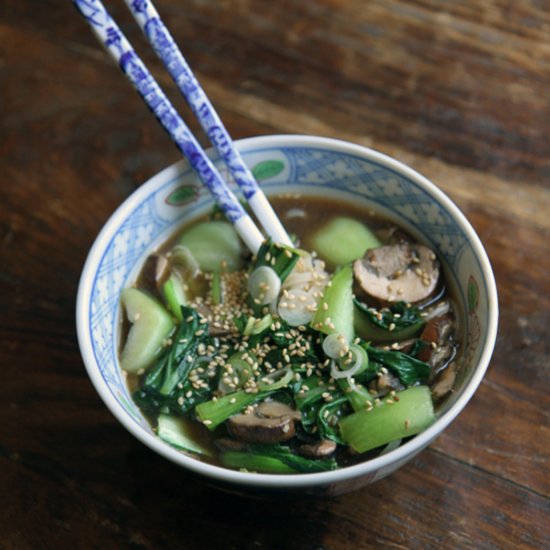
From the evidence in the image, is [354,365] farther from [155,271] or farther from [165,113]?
[165,113]

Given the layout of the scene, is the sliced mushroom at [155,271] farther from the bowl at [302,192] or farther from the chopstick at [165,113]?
the chopstick at [165,113]

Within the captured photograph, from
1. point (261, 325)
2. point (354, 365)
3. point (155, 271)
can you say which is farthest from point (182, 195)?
point (354, 365)

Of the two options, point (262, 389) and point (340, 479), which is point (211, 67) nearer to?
point (262, 389)

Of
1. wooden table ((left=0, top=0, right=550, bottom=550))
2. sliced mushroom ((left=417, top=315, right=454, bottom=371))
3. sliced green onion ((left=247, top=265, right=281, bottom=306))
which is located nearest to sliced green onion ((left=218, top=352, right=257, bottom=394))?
sliced green onion ((left=247, top=265, right=281, bottom=306))

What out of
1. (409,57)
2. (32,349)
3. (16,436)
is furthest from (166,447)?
(409,57)

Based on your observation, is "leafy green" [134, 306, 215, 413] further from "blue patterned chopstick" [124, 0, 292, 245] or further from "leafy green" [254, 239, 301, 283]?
"blue patterned chopstick" [124, 0, 292, 245]

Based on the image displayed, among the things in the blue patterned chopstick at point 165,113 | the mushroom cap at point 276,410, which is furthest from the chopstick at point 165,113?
the mushroom cap at point 276,410

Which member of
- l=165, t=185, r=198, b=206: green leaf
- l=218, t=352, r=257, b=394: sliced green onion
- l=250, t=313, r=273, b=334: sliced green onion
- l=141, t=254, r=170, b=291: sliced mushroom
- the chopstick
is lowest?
l=218, t=352, r=257, b=394: sliced green onion
